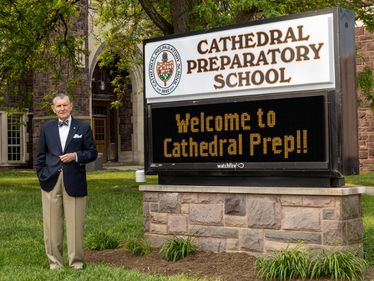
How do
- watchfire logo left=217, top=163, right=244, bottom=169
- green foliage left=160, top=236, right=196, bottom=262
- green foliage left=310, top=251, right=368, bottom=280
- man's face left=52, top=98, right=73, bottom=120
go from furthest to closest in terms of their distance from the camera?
green foliage left=160, top=236, right=196, bottom=262 < watchfire logo left=217, top=163, right=244, bottom=169 < man's face left=52, top=98, right=73, bottom=120 < green foliage left=310, top=251, right=368, bottom=280

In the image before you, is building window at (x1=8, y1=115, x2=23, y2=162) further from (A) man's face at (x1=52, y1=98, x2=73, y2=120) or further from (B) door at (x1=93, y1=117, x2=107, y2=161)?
(A) man's face at (x1=52, y1=98, x2=73, y2=120)

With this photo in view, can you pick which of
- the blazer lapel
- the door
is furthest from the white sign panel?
the door

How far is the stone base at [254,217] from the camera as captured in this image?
6.45 metres

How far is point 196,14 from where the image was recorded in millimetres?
13070

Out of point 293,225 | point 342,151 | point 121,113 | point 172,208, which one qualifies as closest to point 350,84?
point 342,151

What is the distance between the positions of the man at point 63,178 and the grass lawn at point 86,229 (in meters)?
0.30

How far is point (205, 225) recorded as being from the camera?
7.40 metres

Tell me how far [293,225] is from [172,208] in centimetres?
163

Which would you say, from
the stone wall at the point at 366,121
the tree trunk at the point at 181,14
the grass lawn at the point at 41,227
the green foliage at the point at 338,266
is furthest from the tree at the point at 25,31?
the stone wall at the point at 366,121

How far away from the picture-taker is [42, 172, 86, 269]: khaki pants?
22.3 feet

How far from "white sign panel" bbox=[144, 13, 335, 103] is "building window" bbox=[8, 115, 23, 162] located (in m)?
24.9

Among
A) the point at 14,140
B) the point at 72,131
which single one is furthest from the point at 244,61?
the point at 14,140

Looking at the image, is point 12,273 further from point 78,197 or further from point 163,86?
point 163,86

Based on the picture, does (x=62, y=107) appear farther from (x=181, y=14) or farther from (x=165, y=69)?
(x=181, y=14)
